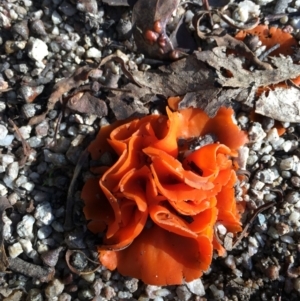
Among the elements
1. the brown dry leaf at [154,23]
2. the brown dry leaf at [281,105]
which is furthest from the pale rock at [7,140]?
the brown dry leaf at [281,105]

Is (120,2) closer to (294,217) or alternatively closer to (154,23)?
(154,23)

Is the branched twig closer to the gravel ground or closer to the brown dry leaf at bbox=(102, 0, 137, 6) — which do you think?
the gravel ground

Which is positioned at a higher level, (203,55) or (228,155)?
(203,55)

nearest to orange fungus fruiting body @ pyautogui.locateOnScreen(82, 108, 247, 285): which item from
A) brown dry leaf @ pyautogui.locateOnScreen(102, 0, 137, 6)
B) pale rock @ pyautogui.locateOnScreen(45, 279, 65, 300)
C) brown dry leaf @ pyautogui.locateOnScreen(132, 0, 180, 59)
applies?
pale rock @ pyautogui.locateOnScreen(45, 279, 65, 300)

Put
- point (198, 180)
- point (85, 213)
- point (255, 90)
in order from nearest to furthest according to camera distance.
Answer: point (198, 180), point (85, 213), point (255, 90)

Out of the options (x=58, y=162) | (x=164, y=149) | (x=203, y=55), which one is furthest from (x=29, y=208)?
(x=203, y=55)

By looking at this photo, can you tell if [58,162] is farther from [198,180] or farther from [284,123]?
[284,123]
